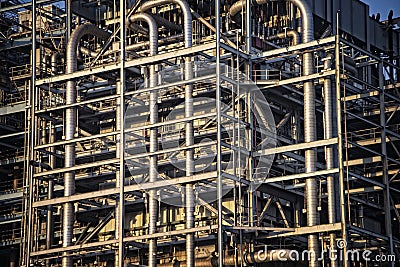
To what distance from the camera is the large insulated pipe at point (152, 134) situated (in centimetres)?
6450

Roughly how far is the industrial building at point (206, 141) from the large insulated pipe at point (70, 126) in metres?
0.09

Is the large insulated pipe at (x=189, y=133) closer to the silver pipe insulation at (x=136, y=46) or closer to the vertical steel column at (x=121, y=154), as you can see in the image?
the silver pipe insulation at (x=136, y=46)

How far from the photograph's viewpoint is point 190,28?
66812mm

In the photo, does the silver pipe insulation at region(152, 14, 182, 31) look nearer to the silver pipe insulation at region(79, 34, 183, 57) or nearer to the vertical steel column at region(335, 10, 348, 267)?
the silver pipe insulation at region(79, 34, 183, 57)

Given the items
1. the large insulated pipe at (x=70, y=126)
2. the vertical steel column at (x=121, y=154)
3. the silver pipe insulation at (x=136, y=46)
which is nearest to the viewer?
the vertical steel column at (x=121, y=154)

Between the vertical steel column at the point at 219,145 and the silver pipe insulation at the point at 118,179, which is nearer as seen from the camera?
the vertical steel column at the point at 219,145

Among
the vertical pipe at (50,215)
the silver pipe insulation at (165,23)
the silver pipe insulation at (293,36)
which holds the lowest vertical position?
the vertical pipe at (50,215)

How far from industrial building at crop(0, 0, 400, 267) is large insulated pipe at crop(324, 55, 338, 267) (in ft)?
0.39

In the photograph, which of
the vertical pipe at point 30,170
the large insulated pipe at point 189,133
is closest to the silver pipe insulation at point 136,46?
the large insulated pipe at point 189,133

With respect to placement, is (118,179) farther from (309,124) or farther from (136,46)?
(309,124)

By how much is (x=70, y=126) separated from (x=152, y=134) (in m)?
5.94

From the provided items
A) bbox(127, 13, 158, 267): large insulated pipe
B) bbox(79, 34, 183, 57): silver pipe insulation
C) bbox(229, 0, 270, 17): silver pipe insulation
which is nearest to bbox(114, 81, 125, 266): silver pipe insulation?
bbox(127, 13, 158, 267): large insulated pipe

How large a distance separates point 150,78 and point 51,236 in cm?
1209

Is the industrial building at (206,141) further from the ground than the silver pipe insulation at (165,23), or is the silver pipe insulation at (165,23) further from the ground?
the silver pipe insulation at (165,23)
